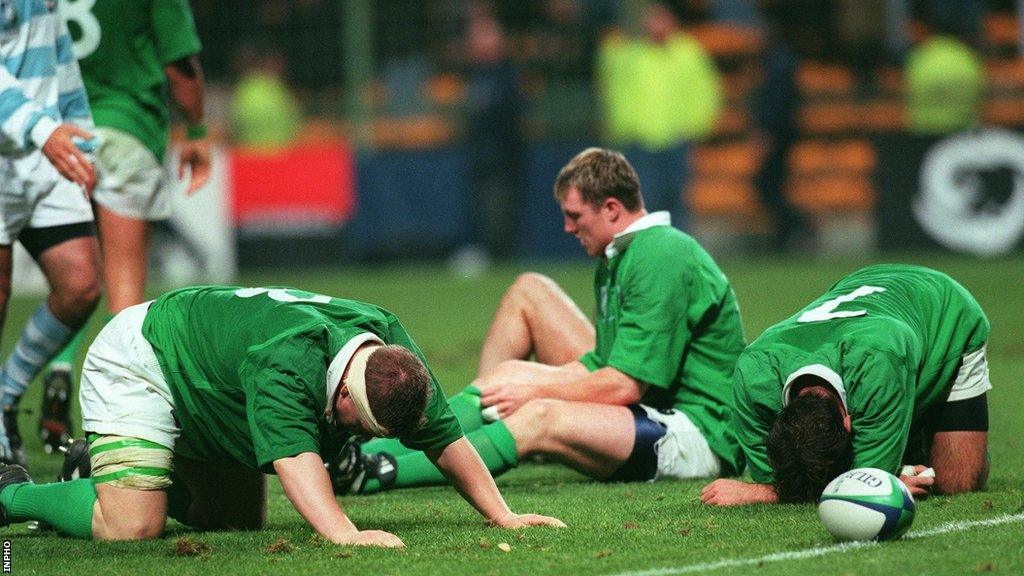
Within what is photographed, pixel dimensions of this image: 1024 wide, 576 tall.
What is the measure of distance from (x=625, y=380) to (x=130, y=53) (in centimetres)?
282

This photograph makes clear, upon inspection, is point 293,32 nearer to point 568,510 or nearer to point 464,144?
point 464,144

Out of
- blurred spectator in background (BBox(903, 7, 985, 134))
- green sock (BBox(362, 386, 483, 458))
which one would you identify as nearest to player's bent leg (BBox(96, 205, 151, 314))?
green sock (BBox(362, 386, 483, 458))

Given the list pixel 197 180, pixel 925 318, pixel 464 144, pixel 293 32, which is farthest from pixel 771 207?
pixel 925 318

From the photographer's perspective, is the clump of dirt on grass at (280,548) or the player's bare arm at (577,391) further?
the player's bare arm at (577,391)

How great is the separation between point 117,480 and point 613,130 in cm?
1343

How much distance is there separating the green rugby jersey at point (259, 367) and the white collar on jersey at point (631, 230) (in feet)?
5.07

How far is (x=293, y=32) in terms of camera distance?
18938 mm

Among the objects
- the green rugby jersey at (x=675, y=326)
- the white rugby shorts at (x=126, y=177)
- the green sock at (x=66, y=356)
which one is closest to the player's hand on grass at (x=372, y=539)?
the green rugby jersey at (x=675, y=326)

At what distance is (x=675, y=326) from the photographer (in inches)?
234

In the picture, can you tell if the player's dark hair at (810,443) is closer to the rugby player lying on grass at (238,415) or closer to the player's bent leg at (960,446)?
the player's bent leg at (960,446)

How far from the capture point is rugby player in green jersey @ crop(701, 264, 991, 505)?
485 centimetres

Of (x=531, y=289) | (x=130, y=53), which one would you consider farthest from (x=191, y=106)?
(x=531, y=289)

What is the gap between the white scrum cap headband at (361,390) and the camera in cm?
434

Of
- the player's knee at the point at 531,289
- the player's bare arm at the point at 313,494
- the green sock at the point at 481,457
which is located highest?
the player's knee at the point at 531,289
